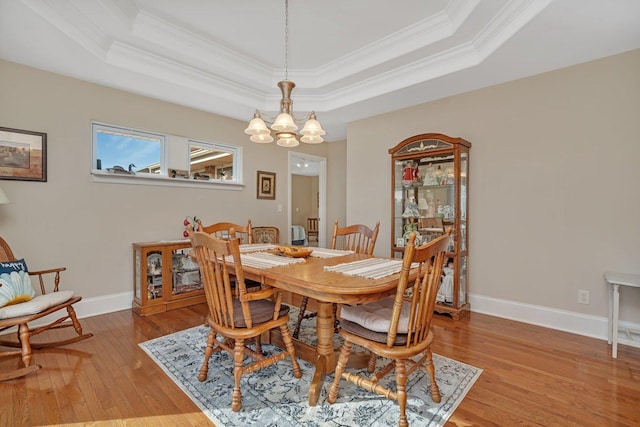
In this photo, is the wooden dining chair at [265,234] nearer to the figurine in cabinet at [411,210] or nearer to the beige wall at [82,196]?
the beige wall at [82,196]

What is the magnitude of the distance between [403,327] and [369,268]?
43 cm

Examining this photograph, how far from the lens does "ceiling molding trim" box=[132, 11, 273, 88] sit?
2590mm

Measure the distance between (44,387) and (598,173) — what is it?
14.6 feet

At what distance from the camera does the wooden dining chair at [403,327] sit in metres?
1.42

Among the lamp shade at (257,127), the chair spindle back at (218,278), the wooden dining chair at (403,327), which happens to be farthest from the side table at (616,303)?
the lamp shade at (257,127)

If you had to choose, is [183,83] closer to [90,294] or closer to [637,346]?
[90,294]

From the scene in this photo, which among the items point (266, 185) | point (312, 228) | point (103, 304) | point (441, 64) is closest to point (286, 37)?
point (441, 64)

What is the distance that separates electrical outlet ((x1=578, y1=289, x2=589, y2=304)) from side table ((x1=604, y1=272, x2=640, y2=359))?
175 millimetres

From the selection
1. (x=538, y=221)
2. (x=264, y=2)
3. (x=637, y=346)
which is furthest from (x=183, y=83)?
(x=637, y=346)

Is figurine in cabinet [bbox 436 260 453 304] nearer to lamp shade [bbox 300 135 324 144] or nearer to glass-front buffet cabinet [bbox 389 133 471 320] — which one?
glass-front buffet cabinet [bbox 389 133 471 320]

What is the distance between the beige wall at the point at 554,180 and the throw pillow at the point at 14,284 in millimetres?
4058

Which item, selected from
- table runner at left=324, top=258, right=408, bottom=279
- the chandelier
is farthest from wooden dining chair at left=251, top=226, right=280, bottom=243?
table runner at left=324, top=258, right=408, bottom=279

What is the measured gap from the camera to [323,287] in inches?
57.5

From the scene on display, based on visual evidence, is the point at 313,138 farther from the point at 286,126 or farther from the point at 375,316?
the point at 375,316
